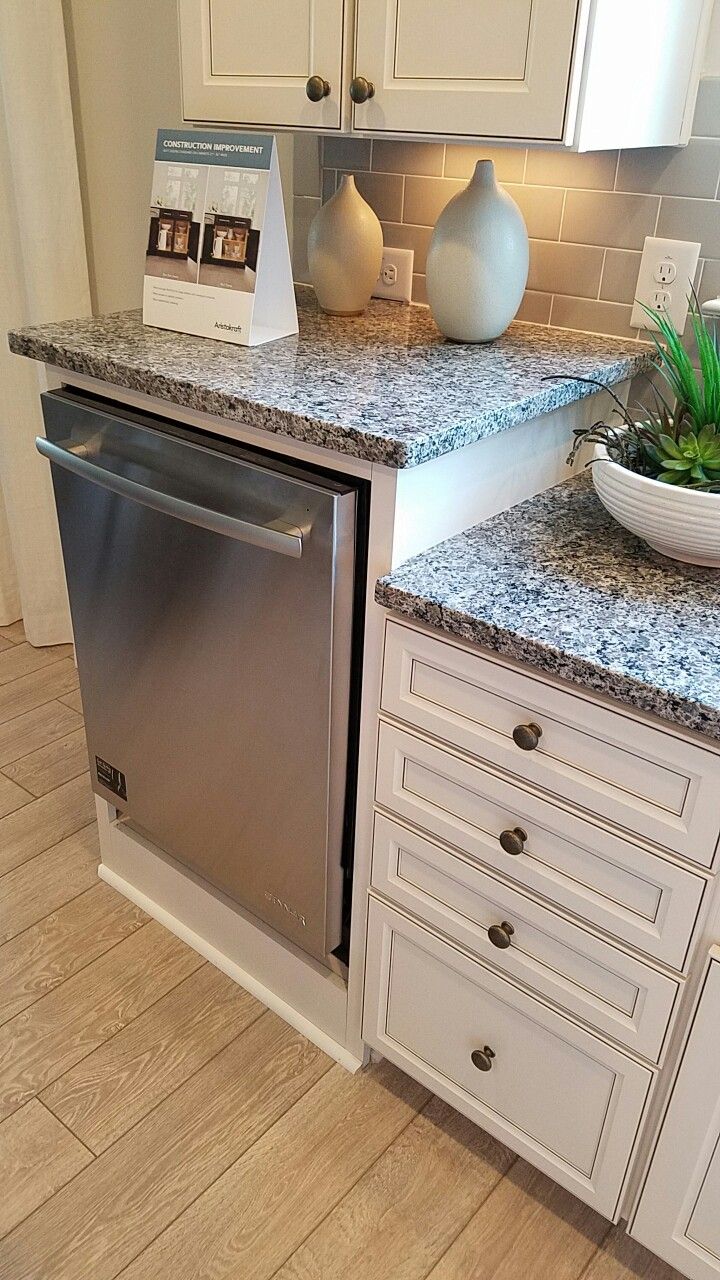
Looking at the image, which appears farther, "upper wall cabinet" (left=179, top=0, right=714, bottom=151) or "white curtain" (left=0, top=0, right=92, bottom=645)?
"white curtain" (left=0, top=0, right=92, bottom=645)

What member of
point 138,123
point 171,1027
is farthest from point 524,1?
point 171,1027

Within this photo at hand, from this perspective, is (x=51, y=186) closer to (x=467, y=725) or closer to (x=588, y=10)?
(x=588, y=10)

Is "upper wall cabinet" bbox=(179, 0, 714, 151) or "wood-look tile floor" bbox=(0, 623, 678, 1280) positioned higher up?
"upper wall cabinet" bbox=(179, 0, 714, 151)

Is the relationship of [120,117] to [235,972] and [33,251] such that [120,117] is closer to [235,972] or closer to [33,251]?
[33,251]

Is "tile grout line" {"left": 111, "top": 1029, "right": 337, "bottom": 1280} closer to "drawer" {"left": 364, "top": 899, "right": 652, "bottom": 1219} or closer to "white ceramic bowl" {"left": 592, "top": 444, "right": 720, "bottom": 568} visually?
"drawer" {"left": 364, "top": 899, "right": 652, "bottom": 1219}

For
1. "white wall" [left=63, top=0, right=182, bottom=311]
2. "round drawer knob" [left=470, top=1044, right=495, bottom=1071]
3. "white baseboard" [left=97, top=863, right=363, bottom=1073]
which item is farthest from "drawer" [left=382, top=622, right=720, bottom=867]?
"white wall" [left=63, top=0, right=182, bottom=311]

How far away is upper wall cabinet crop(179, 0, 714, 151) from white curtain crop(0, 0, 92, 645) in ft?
2.40

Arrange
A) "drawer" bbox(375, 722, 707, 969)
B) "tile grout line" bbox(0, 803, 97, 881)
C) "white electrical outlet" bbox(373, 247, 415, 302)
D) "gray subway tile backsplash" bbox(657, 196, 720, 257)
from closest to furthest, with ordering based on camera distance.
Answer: "drawer" bbox(375, 722, 707, 969) → "gray subway tile backsplash" bbox(657, 196, 720, 257) → "white electrical outlet" bbox(373, 247, 415, 302) → "tile grout line" bbox(0, 803, 97, 881)

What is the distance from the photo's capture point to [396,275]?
5.65 ft

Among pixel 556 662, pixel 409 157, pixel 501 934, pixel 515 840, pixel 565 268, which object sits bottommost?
pixel 501 934

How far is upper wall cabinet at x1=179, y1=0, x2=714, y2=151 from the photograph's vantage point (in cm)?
112

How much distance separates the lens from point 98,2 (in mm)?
2002

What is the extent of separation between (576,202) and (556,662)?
877 millimetres

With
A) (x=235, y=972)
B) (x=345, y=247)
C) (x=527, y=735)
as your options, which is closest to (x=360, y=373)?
(x=345, y=247)
